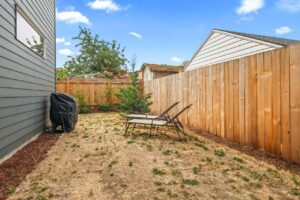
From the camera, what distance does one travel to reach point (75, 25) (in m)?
24.1

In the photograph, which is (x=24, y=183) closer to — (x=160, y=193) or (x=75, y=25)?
(x=160, y=193)

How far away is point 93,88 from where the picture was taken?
1293 cm

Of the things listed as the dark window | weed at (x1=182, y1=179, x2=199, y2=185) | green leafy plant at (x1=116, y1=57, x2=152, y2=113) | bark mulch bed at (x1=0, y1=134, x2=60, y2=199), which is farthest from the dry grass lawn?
green leafy plant at (x1=116, y1=57, x2=152, y2=113)

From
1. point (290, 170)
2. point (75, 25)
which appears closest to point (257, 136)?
point (290, 170)

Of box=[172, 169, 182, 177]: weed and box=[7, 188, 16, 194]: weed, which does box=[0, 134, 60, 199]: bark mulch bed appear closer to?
box=[7, 188, 16, 194]: weed

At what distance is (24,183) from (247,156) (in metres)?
3.36

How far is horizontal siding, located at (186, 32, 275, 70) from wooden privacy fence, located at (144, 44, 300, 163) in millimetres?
2645

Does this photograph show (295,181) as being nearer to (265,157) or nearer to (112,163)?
(265,157)

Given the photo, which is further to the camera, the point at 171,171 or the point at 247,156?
the point at 247,156

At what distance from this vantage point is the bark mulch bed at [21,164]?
2945 millimetres

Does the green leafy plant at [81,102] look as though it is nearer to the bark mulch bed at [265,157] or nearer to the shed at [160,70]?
the bark mulch bed at [265,157]

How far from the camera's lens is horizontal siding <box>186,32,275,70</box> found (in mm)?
8289

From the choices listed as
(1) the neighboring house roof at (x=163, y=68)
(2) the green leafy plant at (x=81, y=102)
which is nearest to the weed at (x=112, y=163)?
(2) the green leafy plant at (x=81, y=102)

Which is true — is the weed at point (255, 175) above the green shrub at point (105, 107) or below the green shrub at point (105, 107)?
below
